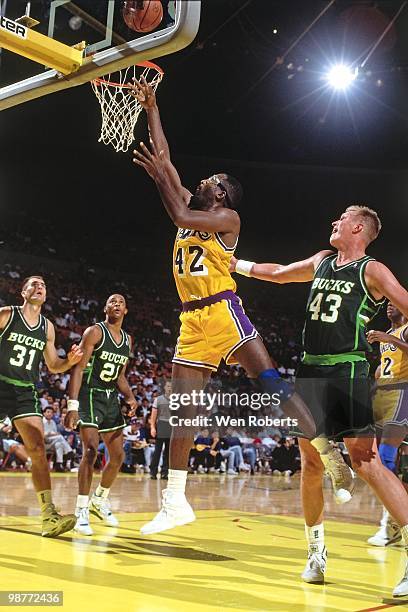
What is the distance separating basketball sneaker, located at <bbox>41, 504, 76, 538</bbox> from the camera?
6.13 meters

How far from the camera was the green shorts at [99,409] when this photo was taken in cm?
730

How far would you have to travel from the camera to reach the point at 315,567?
16.3ft

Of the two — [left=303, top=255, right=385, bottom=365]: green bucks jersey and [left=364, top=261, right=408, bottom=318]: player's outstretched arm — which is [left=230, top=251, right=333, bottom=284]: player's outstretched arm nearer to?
[left=303, top=255, right=385, bottom=365]: green bucks jersey

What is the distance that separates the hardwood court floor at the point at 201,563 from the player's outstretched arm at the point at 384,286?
72.7 inches

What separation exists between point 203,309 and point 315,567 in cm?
197

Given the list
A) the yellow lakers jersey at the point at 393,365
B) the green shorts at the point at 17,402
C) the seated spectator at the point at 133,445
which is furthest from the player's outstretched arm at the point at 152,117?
the seated spectator at the point at 133,445

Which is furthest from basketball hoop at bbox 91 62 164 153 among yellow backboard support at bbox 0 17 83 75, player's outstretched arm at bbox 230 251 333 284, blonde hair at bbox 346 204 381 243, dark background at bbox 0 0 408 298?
dark background at bbox 0 0 408 298

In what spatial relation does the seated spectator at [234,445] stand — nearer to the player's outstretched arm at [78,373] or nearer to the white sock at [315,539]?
the player's outstretched arm at [78,373]

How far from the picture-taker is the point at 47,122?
20.5 m

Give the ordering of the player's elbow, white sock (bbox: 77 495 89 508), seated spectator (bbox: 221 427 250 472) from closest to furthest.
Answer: the player's elbow → white sock (bbox: 77 495 89 508) → seated spectator (bbox: 221 427 250 472)

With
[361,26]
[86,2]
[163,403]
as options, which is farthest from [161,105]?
[86,2]

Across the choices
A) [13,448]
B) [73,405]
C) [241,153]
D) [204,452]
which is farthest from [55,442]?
[241,153]

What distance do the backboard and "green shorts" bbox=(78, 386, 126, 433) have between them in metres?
3.35

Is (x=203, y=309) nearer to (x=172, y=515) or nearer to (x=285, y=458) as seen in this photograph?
(x=172, y=515)
